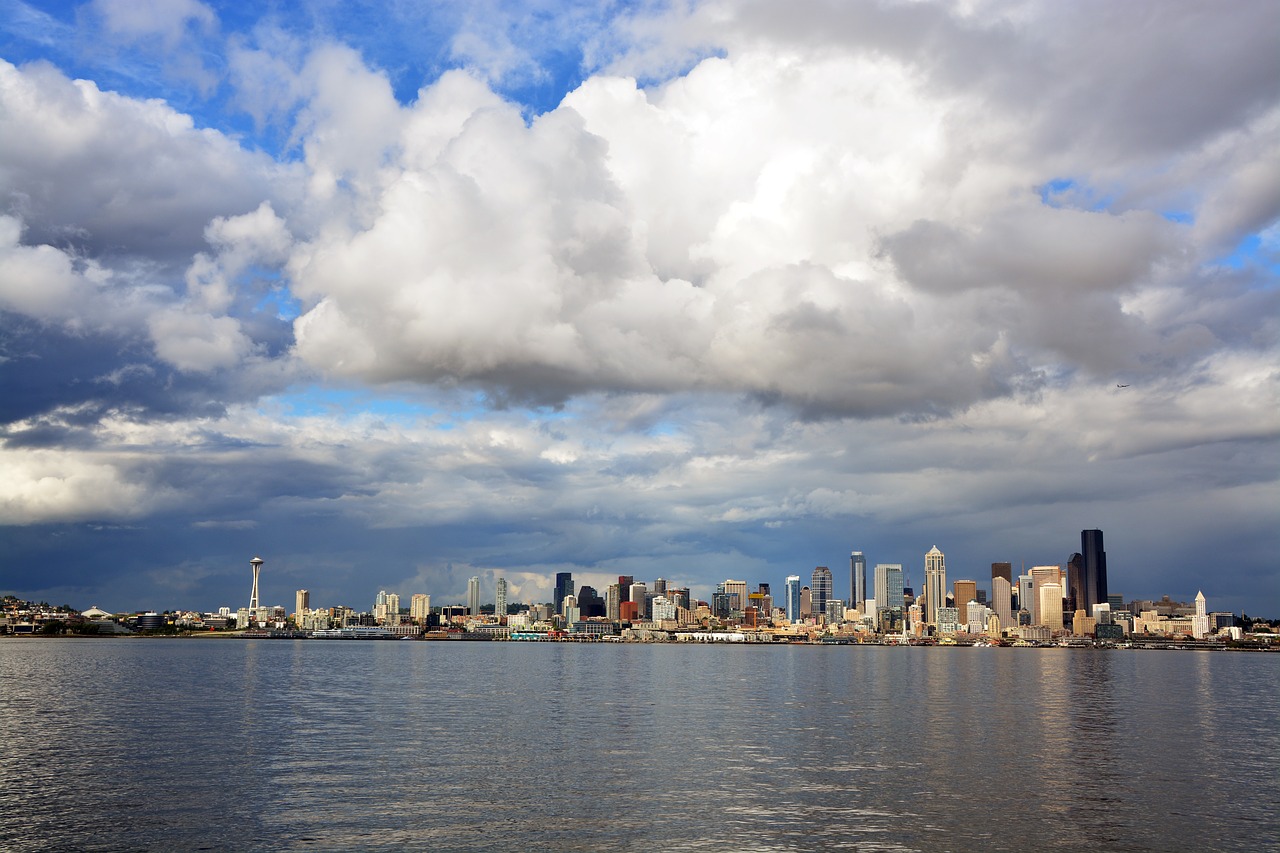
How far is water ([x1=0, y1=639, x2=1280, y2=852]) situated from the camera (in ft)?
176

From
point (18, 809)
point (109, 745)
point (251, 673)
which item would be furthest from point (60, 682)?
point (18, 809)

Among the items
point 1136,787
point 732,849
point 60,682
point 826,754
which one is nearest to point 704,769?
point 826,754

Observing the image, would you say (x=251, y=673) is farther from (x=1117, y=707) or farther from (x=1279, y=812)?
(x=1279, y=812)

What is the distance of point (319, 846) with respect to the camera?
49906 mm

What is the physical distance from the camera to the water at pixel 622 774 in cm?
5369

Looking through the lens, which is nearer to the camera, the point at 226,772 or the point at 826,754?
the point at 226,772

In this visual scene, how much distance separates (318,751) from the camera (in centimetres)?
8069

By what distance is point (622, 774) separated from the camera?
234 ft

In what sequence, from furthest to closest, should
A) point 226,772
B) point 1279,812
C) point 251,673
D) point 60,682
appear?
1. point 251,673
2. point 60,682
3. point 226,772
4. point 1279,812

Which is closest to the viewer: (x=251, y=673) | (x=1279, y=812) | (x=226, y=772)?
(x=1279, y=812)

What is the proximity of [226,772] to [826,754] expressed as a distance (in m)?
47.2

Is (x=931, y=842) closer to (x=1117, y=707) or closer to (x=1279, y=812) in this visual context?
(x=1279, y=812)

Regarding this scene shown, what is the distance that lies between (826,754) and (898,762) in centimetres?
627

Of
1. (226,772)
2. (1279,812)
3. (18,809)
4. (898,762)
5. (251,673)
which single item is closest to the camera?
(18,809)
